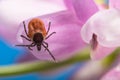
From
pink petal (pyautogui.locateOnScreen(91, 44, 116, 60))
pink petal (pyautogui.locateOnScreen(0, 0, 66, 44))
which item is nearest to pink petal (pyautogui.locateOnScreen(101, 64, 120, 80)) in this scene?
pink petal (pyautogui.locateOnScreen(91, 44, 116, 60))

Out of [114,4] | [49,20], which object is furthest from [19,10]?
[114,4]

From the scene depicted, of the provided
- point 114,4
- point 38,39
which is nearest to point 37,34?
point 38,39

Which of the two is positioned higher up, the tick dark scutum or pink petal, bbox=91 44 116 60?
the tick dark scutum

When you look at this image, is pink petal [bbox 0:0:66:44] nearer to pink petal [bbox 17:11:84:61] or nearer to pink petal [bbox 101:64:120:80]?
pink petal [bbox 17:11:84:61]

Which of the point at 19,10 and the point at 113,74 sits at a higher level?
the point at 19,10

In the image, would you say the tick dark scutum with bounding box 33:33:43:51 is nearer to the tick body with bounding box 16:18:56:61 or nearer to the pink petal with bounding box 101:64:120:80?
the tick body with bounding box 16:18:56:61

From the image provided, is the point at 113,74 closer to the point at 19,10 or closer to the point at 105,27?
the point at 105,27

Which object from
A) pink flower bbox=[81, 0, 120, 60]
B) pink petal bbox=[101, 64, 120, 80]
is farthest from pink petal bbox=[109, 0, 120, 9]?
pink petal bbox=[101, 64, 120, 80]

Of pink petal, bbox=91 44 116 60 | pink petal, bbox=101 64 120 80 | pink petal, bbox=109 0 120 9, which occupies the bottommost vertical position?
pink petal, bbox=101 64 120 80
